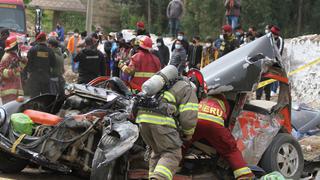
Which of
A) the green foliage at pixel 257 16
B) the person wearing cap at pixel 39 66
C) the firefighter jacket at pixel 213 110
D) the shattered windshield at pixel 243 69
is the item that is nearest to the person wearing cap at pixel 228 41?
the person wearing cap at pixel 39 66

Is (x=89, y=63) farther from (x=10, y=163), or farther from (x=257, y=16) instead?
(x=257, y=16)

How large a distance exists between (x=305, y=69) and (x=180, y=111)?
9839 millimetres

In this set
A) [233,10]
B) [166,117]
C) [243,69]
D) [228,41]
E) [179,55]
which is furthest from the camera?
[233,10]

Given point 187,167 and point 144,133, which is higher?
point 144,133

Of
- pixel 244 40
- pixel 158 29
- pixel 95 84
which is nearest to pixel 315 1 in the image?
pixel 158 29

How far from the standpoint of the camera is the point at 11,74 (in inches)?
419

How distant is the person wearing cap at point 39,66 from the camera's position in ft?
34.8

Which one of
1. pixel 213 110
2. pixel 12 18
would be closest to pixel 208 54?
pixel 12 18

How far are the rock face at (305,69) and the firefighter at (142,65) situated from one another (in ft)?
19.2

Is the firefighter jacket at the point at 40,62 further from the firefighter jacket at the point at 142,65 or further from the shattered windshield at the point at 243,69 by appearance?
the shattered windshield at the point at 243,69

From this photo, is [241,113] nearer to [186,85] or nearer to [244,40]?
[186,85]

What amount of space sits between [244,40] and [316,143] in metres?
6.12

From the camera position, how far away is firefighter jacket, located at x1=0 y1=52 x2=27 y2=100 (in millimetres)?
10602

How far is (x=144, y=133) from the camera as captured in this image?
5.98 metres
